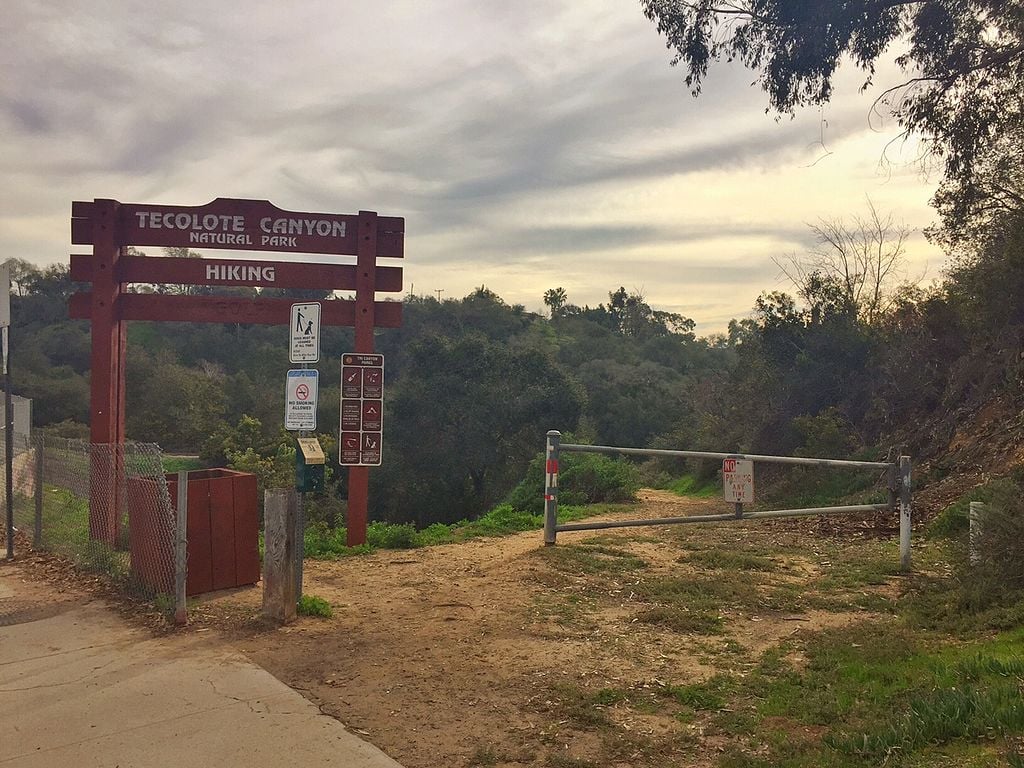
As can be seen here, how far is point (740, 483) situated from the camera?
822 cm

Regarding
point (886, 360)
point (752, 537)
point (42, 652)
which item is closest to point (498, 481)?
point (886, 360)

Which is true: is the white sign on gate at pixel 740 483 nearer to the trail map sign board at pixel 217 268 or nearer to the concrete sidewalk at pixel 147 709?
the trail map sign board at pixel 217 268

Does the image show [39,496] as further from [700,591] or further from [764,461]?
[764,461]

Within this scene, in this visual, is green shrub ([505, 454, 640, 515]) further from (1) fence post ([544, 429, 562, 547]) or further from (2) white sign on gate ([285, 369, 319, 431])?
(2) white sign on gate ([285, 369, 319, 431])

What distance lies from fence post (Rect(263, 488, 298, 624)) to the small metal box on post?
0.48 ft

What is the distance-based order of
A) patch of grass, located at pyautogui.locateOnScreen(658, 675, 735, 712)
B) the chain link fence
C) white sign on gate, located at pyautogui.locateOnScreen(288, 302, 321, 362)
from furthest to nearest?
the chain link fence → white sign on gate, located at pyautogui.locateOnScreen(288, 302, 321, 362) → patch of grass, located at pyautogui.locateOnScreen(658, 675, 735, 712)

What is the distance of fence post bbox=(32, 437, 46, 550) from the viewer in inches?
364

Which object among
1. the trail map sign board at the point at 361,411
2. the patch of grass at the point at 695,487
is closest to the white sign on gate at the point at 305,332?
the trail map sign board at the point at 361,411

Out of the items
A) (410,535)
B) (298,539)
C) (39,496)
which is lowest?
(410,535)

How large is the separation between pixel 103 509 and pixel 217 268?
312 cm

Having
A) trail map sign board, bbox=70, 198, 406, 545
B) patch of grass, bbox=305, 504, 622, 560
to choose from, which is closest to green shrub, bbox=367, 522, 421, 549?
patch of grass, bbox=305, 504, 622, 560

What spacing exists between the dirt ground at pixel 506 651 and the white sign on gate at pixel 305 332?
214 centimetres

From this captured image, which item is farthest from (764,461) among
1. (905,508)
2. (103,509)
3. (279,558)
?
(103,509)

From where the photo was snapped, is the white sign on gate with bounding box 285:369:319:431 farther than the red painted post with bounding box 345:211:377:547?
No
